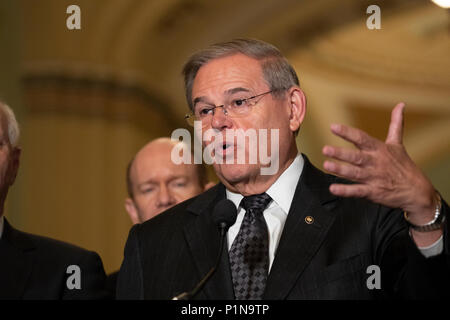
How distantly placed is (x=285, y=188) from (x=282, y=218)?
0.12 metres

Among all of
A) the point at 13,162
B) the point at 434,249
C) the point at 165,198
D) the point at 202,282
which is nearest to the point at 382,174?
the point at 434,249

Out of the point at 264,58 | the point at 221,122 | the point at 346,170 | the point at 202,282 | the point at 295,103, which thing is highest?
the point at 264,58

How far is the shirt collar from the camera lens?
2676 millimetres

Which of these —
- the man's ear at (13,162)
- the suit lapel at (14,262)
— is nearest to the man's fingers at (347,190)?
the suit lapel at (14,262)

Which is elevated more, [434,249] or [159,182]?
[159,182]

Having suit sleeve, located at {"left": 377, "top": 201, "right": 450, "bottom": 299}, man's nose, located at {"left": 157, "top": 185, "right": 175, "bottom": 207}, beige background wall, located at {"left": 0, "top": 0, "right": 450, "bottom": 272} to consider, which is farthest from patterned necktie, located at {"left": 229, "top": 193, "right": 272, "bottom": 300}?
beige background wall, located at {"left": 0, "top": 0, "right": 450, "bottom": 272}

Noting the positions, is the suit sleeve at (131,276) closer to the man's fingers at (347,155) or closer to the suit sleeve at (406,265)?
the suit sleeve at (406,265)

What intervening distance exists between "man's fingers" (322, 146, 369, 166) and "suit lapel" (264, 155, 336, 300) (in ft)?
1.64

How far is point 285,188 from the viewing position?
8.86ft

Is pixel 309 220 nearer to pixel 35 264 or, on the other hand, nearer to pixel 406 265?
pixel 406 265

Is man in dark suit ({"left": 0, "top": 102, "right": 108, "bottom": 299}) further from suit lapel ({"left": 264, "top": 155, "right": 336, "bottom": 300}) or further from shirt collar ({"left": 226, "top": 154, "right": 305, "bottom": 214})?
suit lapel ({"left": 264, "top": 155, "right": 336, "bottom": 300})

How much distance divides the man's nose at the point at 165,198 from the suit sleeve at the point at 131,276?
1174 mm

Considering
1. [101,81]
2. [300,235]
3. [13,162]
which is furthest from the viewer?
[101,81]

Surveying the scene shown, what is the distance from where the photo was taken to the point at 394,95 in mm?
15070
